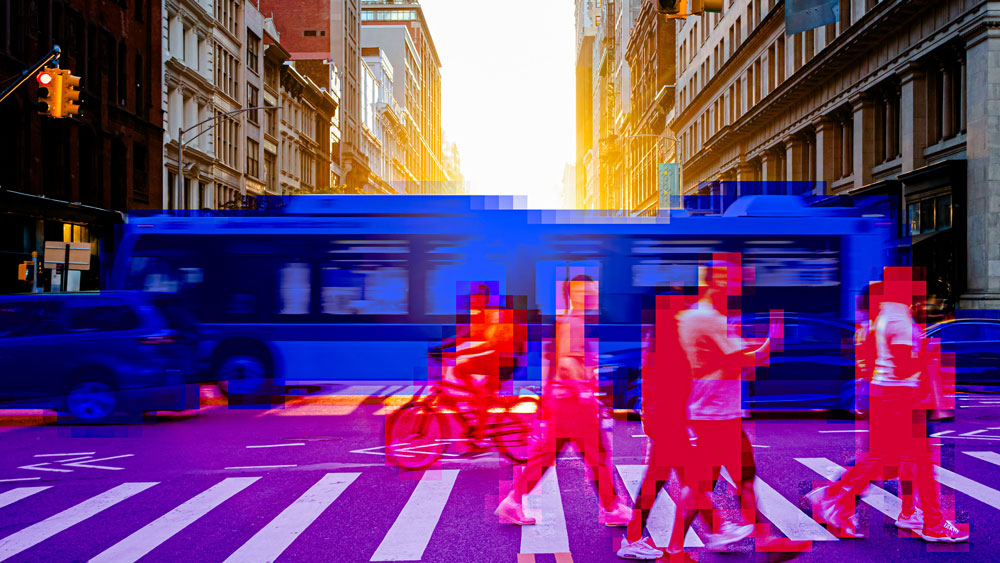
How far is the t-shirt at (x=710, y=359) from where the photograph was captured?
5457 mm

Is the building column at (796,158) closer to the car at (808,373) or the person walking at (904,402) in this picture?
the car at (808,373)

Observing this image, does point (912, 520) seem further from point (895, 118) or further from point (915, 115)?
point (895, 118)

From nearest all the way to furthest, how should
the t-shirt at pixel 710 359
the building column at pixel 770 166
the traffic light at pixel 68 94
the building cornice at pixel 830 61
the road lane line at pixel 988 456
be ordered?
the t-shirt at pixel 710 359, the road lane line at pixel 988 456, the traffic light at pixel 68 94, the building cornice at pixel 830 61, the building column at pixel 770 166

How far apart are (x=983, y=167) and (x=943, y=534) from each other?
73.0 feet

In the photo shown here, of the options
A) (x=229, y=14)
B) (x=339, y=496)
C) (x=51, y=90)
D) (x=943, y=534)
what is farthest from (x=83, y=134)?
(x=943, y=534)

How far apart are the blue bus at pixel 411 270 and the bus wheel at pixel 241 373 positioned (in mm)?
32

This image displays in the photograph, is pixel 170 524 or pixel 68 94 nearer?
pixel 170 524

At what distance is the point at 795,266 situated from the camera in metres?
15.2

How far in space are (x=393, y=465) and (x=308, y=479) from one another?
1.05 m

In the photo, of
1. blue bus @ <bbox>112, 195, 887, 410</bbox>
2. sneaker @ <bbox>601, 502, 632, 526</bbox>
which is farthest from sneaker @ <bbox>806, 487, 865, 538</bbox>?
blue bus @ <bbox>112, 195, 887, 410</bbox>

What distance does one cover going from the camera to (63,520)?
7.00 m

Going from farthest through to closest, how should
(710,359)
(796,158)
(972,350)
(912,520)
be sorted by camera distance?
1. (796,158)
2. (972,350)
3. (912,520)
4. (710,359)

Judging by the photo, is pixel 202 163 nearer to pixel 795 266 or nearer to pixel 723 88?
pixel 723 88

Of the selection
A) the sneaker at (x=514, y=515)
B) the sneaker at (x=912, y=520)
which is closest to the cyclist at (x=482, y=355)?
the sneaker at (x=514, y=515)
